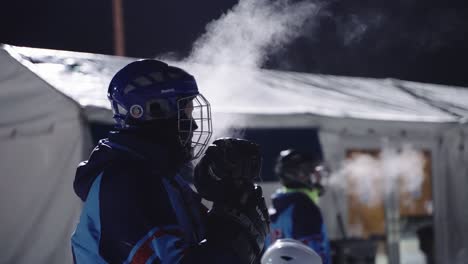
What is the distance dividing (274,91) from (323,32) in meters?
1.65

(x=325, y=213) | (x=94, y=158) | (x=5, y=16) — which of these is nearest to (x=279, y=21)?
(x=94, y=158)

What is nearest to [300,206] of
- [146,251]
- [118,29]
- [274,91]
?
[146,251]

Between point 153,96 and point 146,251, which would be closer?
point 146,251

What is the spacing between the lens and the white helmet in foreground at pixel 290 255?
3.08 m

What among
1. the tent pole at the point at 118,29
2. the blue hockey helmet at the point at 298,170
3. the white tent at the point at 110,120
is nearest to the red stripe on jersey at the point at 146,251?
the blue hockey helmet at the point at 298,170

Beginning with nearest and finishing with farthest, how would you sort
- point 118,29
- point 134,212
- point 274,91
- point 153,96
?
point 134,212
point 153,96
point 274,91
point 118,29

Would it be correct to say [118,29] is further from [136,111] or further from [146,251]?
[146,251]

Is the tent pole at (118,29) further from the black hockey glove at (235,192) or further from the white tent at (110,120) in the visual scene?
the black hockey glove at (235,192)

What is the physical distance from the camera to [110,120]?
4.44m

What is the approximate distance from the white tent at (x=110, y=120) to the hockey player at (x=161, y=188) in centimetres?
265

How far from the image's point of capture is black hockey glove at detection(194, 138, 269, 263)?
1.79m

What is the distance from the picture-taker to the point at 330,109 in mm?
6082

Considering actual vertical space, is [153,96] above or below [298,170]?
above

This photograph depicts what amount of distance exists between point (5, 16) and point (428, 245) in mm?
7142
